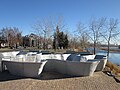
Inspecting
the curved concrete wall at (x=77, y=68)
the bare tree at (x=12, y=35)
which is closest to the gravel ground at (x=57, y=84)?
the curved concrete wall at (x=77, y=68)

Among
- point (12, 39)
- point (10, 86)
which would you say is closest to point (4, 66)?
point (10, 86)

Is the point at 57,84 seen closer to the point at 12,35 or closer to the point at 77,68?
the point at 77,68

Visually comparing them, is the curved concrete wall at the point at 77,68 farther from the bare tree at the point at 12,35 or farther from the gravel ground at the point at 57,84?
the bare tree at the point at 12,35

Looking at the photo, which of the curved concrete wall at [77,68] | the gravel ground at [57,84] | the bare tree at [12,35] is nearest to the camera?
the gravel ground at [57,84]

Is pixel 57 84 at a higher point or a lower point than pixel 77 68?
lower

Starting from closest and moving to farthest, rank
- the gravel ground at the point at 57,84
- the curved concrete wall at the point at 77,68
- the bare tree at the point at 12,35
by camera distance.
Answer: the gravel ground at the point at 57,84 → the curved concrete wall at the point at 77,68 → the bare tree at the point at 12,35

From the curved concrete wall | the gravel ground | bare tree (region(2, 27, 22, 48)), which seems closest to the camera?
the gravel ground

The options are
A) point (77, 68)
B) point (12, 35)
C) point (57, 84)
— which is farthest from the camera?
point (12, 35)

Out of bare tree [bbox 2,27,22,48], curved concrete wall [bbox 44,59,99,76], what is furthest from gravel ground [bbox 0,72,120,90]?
bare tree [bbox 2,27,22,48]

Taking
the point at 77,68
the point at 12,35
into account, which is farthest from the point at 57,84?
the point at 12,35

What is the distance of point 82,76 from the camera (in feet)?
27.6

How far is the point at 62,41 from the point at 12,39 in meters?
17.1

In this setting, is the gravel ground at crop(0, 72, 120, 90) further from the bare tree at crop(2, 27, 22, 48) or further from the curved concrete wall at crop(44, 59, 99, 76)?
the bare tree at crop(2, 27, 22, 48)

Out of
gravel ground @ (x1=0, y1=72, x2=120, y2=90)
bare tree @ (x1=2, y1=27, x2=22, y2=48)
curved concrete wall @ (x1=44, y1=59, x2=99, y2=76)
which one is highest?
bare tree @ (x1=2, y1=27, x2=22, y2=48)
